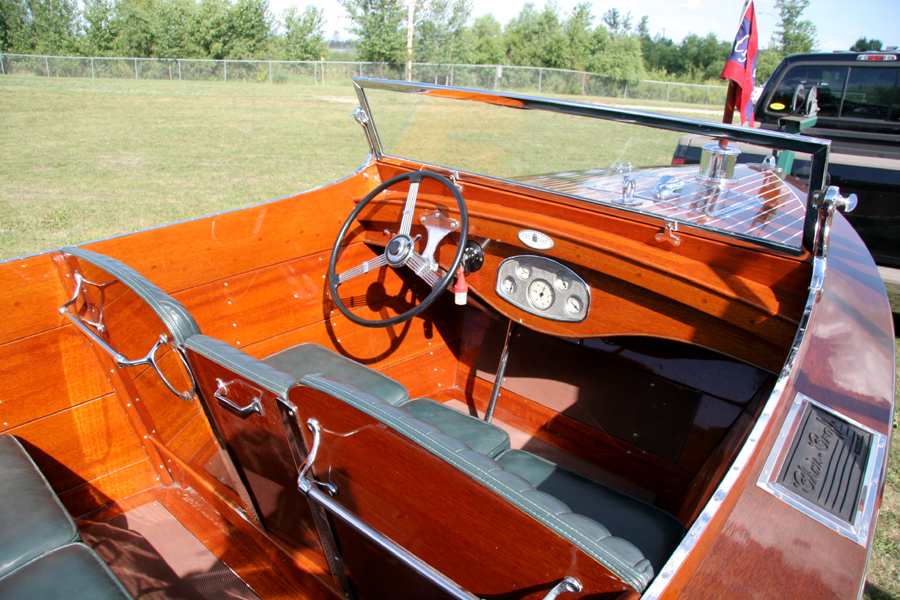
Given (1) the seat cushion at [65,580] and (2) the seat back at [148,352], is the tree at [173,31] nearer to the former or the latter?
(2) the seat back at [148,352]

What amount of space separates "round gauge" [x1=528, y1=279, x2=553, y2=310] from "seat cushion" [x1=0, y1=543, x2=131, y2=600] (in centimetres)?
151

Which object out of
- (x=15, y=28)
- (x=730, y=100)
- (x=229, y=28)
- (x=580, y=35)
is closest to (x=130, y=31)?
(x=229, y=28)

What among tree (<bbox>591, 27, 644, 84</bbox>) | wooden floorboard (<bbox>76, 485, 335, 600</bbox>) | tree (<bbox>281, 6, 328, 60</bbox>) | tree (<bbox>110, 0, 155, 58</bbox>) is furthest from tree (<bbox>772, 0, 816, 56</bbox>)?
wooden floorboard (<bbox>76, 485, 335, 600</bbox>)

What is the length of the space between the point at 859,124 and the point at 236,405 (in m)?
5.25

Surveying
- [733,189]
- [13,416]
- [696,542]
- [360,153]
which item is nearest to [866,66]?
[733,189]

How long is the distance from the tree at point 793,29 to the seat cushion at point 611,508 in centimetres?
3939

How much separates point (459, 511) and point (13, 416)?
1511 millimetres

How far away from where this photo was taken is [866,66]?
438cm

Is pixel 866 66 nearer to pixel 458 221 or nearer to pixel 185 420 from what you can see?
pixel 458 221

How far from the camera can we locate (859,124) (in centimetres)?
452

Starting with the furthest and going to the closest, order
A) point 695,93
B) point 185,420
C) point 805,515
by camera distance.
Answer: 1. point 695,93
2. point 185,420
3. point 805,515

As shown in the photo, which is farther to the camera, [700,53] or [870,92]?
[700,53]

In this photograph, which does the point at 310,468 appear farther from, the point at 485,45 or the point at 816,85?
the point at 485,45

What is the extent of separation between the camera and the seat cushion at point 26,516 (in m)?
1.27
